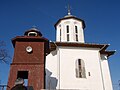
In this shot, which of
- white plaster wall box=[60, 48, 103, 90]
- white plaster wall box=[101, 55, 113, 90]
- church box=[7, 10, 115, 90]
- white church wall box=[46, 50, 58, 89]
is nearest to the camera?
church box=[7, 10, 115, 90]

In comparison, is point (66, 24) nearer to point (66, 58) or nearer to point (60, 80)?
point (66, 58)

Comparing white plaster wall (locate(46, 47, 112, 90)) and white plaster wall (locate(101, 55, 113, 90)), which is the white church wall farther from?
white plaster wall (locate(101, 55, 113, 90))

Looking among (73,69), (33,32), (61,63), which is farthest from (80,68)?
(33,32)

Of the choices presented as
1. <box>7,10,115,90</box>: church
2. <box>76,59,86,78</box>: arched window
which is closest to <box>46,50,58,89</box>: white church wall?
<box>7,10,115,90</box>: church

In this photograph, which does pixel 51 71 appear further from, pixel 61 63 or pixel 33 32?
pixel 33 32

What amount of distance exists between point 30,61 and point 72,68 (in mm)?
5213

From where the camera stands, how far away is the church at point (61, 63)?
16.3 metres

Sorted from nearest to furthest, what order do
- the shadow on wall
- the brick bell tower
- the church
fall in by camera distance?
the brick bell tower < the church < the shadow on wall

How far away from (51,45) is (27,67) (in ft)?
19.6

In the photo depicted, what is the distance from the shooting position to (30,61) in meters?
16.7

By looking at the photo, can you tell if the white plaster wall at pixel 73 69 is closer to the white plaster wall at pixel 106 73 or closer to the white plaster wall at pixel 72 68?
the white plaster wall at pixel 72 68

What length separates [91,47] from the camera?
21.8 meters

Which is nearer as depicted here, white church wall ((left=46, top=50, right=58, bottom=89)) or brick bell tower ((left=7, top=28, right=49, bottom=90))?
brick bell tower ((left=7, top=28, right=49, bottom=90))

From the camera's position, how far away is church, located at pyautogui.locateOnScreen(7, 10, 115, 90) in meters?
16.3
